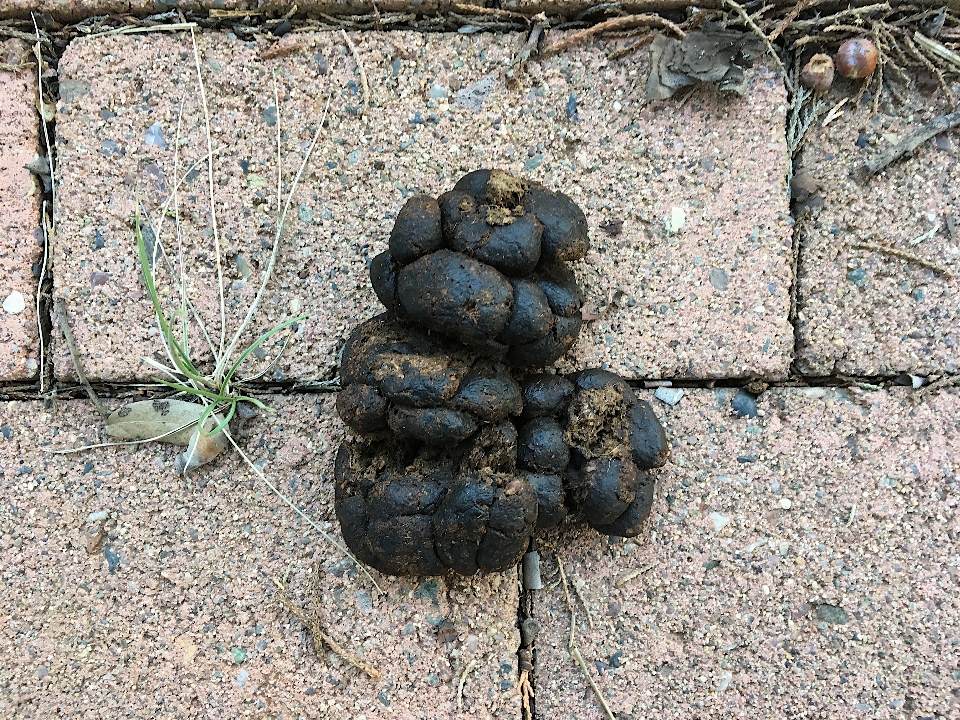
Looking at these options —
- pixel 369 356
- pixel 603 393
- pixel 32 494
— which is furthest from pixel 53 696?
pixel 603 393

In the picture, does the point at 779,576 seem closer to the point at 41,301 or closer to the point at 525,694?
the point at 525,694

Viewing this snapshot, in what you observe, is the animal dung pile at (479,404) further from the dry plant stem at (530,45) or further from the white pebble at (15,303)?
the white pebble at (15,303)

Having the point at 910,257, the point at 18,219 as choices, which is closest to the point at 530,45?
the point at 910,257

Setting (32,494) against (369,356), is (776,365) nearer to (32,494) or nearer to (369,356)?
(369,356)

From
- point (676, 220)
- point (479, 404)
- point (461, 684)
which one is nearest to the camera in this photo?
point (479, 404)

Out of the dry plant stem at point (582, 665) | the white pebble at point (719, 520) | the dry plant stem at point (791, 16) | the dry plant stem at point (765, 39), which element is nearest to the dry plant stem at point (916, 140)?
the dry plant stem at point (765, 39)
